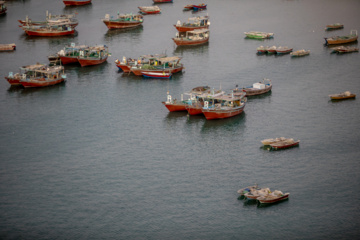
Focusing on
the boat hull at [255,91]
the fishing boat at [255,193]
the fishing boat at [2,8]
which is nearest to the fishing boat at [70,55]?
the boat hull at [255,91]

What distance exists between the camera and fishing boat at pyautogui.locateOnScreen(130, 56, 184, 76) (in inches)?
3083

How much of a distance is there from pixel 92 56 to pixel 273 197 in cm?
4746

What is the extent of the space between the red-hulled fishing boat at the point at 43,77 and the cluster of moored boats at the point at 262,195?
126 feet

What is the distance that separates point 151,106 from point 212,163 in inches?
664

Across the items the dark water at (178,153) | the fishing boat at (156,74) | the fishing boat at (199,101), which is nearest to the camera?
the dark water at (178,153)

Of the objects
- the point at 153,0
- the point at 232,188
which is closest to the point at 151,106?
the point at 232,188

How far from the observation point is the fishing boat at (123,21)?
107869 mm

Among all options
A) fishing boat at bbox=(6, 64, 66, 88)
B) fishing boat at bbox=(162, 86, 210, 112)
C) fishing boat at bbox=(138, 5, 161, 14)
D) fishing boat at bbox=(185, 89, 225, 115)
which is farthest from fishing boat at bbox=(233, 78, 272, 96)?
fishing boat at bbox=(138, 5, 161, 14)

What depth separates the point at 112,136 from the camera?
201ft

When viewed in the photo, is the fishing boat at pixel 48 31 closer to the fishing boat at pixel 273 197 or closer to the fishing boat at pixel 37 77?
the fishing boat at pixel 37 77

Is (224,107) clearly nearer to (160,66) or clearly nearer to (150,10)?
(160,66)

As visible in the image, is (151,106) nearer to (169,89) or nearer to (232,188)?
(169,89)

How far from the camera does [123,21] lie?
10800 centimetres

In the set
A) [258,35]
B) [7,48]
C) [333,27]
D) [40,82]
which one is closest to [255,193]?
[40,82]
